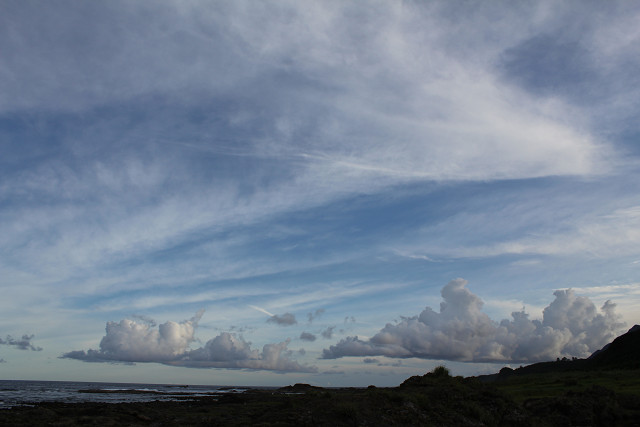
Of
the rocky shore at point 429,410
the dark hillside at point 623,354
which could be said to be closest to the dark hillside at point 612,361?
the dark hillside at point 623,354

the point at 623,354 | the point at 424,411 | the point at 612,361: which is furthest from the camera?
the point at 623,354

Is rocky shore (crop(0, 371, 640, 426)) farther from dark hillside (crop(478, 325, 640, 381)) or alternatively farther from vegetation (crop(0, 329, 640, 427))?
dark hillside (crop(478, 325, 640, 381))

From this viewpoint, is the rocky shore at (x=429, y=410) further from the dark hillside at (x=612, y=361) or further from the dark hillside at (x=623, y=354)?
the dark hillside at (x=623, y=354)

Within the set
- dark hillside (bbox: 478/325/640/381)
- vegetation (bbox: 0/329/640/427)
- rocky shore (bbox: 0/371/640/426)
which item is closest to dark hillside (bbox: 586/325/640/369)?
dark hillside (bbox: 478/325/640/381)

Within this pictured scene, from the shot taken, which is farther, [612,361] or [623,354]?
[623,354]

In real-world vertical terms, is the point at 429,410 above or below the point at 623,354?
above

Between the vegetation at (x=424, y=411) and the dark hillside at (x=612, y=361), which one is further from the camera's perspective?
the dark hillside at (x=612, y=361)

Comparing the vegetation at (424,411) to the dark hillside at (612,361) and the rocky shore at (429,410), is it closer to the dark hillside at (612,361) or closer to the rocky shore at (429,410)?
the rocky shore at (429,410)

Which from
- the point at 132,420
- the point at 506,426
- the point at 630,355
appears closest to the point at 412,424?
the point at 506,426

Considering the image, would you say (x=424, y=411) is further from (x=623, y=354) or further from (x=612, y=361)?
(x=623, y=354)

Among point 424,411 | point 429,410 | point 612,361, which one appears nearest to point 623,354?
point 612,361

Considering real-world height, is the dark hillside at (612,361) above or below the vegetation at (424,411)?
below

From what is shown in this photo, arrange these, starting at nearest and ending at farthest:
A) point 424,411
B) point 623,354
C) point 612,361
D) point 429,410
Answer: point 424,411
point 429,410
point 612,361
point 623,354

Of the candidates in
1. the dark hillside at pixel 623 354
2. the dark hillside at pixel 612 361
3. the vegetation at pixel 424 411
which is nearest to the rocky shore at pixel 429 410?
the vegetation at pixel 424 411
